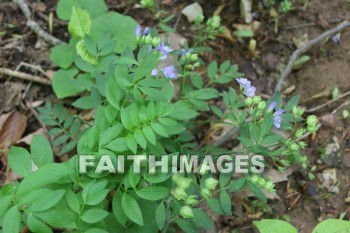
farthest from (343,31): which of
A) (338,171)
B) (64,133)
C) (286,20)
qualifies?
(64,133)

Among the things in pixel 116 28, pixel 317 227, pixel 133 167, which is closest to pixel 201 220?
pixel 133 167

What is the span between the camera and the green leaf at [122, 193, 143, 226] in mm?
1688

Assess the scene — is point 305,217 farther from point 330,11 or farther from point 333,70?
point 330,11

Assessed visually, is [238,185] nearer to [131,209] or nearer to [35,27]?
[131,209]

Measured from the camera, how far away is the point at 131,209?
1.72 m

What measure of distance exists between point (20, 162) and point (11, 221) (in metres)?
0.27

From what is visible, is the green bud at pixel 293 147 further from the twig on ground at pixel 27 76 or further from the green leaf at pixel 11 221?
the twig on ground at pixel 27 76

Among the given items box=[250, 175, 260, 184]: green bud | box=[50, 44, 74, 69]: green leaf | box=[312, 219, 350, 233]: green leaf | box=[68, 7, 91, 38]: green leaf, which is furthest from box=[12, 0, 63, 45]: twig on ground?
box=[312, 219, 350, 233]: green leaf

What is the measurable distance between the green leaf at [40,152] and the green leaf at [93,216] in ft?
1.00

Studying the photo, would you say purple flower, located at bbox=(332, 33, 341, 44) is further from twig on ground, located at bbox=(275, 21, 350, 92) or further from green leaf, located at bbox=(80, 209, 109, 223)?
green leaf, located at bbox=(80, 209, 109, 223)

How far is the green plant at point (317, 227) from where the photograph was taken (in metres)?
1.85

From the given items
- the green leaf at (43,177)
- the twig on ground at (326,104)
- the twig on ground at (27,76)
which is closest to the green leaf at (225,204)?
the green leaf at (43,177)

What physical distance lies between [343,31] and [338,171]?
3.33 ft

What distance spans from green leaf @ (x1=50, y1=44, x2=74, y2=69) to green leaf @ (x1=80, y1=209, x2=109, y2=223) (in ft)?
4.20
